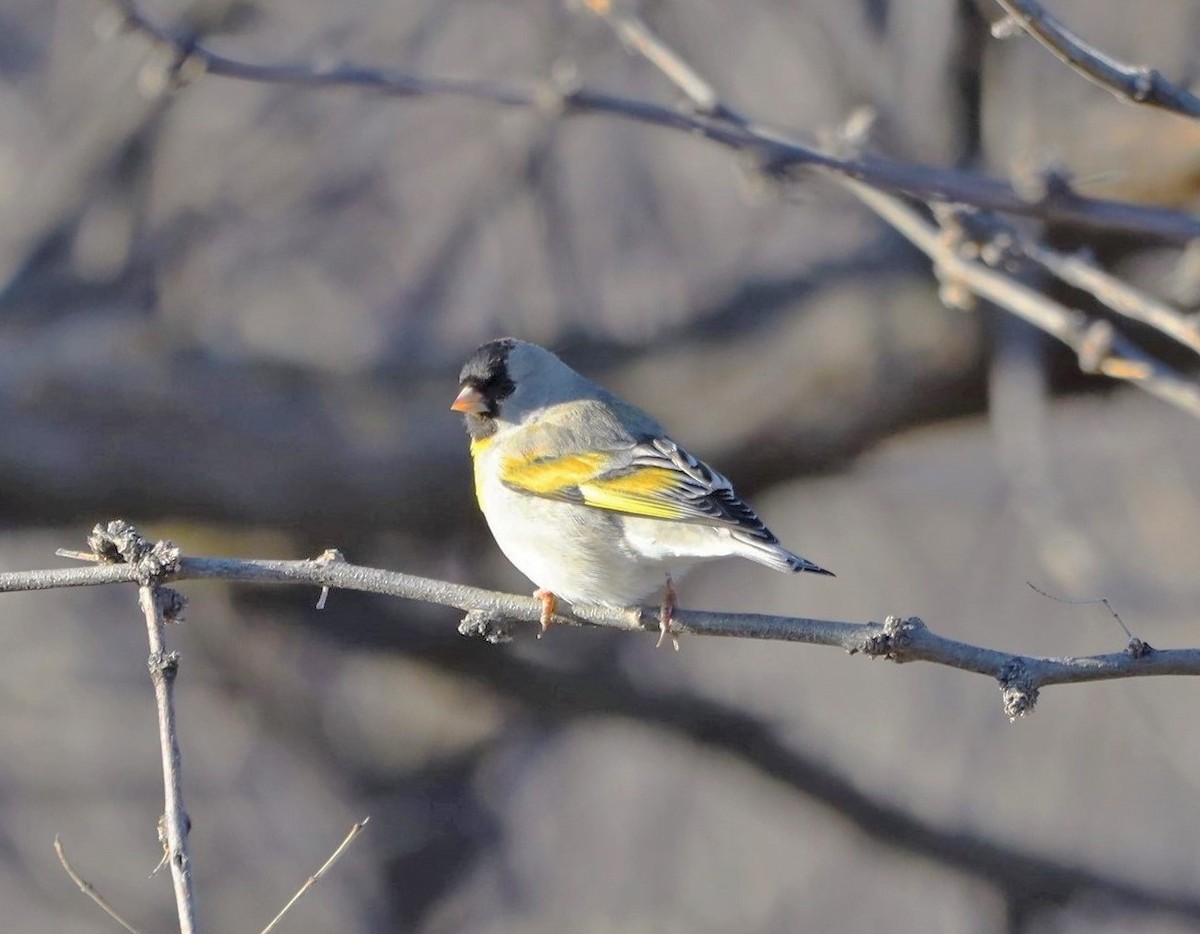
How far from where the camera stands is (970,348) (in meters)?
6.88

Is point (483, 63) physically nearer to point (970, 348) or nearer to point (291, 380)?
point (291, 380)

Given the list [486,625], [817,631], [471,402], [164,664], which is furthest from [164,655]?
[471,402]

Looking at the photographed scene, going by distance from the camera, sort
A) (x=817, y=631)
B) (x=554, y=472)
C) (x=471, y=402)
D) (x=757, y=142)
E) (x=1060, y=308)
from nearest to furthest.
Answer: (x=817, y=631), (x=757, y=142), (x=1060, y=308), (x=554, y=472), (x=471, y=402)

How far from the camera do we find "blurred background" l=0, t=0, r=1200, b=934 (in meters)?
7.18

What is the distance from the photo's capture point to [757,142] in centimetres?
325

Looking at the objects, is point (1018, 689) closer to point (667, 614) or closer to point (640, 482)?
point (667, 614)

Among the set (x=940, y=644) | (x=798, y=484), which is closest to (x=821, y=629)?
(x=940, y=644)

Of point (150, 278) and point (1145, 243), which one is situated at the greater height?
point (1145, 243)

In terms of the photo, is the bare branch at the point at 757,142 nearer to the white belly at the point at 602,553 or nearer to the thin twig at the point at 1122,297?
the thin twig at the point at 1122,297

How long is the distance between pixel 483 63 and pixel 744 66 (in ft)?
Result: 4.71

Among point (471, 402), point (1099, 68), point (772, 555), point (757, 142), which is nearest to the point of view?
point (1099, 68)

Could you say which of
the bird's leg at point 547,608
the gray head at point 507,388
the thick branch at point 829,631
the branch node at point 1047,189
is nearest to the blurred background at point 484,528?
the gray head at point 507,388

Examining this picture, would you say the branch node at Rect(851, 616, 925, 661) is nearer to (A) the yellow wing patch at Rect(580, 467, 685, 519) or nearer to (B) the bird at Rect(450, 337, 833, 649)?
(B) the bird at Rect(450, 337, 833, 649)

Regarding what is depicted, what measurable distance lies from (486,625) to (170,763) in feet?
2.50
